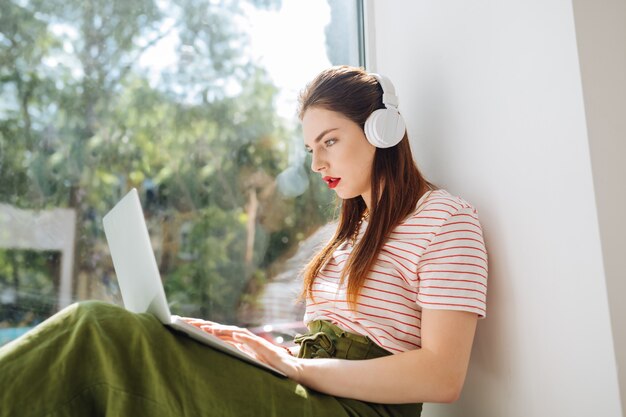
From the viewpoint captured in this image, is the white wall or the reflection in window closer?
the white wall

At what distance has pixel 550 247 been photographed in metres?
0.90

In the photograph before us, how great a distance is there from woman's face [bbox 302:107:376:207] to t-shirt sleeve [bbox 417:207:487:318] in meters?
0.26

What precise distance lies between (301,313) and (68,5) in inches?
42.7

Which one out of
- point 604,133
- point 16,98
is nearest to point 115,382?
point 604,133

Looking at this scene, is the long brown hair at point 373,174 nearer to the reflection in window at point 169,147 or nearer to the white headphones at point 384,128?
the white headphones at point 384,128

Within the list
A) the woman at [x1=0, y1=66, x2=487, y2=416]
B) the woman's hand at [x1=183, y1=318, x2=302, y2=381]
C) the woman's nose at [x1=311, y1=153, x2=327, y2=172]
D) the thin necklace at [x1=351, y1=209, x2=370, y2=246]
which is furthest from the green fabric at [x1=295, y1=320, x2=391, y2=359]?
the woman's nose at [x1=311, y1=153, x2=327, y2=172]

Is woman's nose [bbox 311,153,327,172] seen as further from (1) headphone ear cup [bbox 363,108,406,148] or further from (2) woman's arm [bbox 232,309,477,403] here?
(2) woman's arm [bbox 232,309,477,403]

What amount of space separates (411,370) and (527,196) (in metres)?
0.38

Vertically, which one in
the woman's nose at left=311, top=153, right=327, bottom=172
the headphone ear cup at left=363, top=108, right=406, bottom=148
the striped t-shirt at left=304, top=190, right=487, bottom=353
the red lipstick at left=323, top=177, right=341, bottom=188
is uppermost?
the headphone ear cup at left=363, top=108, right=406, bottom=148

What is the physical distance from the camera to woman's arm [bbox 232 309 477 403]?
96 centimetres

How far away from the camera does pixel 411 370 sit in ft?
3.15

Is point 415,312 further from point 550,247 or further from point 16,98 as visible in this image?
point 16,98

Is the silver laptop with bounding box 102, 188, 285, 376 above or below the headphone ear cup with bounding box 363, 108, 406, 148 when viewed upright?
below

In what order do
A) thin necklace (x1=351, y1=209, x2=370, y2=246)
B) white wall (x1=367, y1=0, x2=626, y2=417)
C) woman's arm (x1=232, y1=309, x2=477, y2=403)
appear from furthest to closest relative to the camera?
thin necklace (x1=351, y1=209, x2=370, y2=246)
woman's arm (x1=232, y1=309, x2=477, y2=403)
white wall (x1=367, y1=0, x2=626, y2=417)
